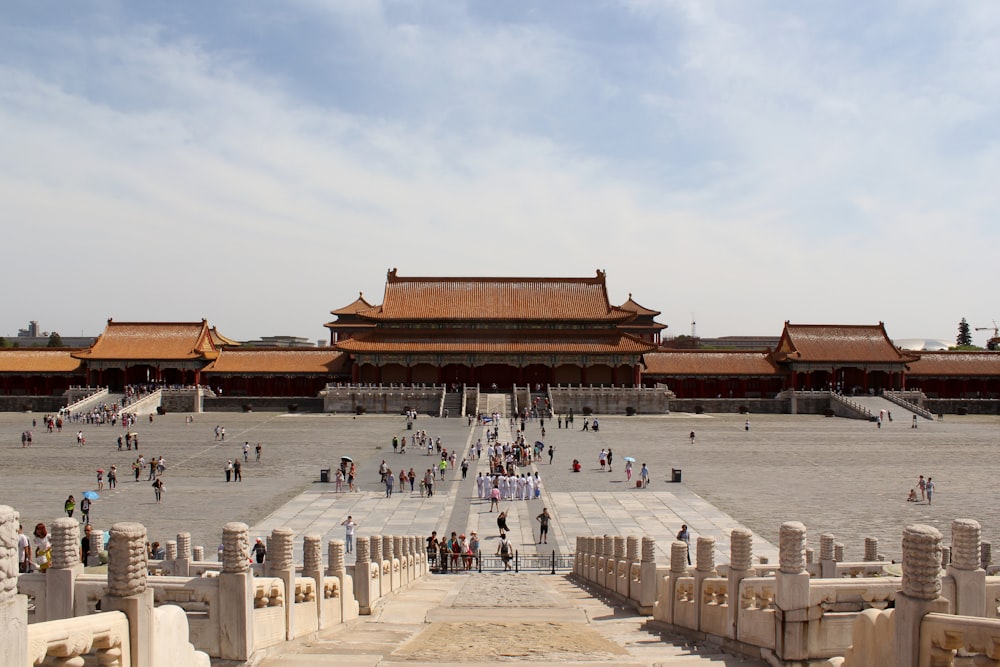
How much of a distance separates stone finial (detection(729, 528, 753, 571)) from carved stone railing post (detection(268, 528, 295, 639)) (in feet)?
18.6

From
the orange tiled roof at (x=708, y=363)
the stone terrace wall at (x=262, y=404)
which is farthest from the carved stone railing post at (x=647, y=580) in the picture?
the orange tiled roof at (x=708, y=363)

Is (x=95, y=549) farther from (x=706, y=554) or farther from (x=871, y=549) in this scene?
(x=871, y=549)

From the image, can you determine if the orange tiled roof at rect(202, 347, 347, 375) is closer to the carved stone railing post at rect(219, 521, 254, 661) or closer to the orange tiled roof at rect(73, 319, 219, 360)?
the orange tiled roof at rect(73, 319, 219, 360)

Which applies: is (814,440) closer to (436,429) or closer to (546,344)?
(436,429)

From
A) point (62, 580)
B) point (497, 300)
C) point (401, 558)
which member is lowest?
point (401, 558)

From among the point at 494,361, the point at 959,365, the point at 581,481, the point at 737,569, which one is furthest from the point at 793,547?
the point at 959,365

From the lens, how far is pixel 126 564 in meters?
6.86

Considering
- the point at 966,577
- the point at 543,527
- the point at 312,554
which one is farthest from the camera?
the point at 543,527

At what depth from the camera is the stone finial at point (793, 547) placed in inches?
358

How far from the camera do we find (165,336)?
79500 millimetres

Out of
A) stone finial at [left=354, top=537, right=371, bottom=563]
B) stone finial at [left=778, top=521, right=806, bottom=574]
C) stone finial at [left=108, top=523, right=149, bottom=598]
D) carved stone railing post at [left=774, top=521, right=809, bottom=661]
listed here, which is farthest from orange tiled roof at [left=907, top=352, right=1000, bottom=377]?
stone finial at [left=108, top=523, right=149, bottom=598]

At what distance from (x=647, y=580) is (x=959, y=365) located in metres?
75.7

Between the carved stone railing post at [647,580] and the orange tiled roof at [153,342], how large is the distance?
222ft

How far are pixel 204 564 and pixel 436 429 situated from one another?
42487 mm
